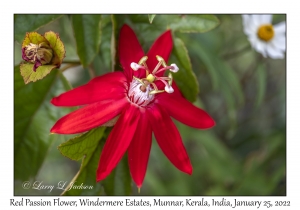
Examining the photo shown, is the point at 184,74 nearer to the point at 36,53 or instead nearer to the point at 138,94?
the point at 138,94

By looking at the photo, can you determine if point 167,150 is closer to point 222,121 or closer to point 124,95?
point 124,95

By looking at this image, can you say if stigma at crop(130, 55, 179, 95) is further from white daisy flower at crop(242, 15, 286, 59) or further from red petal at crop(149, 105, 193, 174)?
white daisy flower at crop(242, 15, 286, 59)

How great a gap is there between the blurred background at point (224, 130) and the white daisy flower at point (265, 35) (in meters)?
0.07

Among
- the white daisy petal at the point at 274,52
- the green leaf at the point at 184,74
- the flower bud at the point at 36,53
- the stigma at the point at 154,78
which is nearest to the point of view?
the flower bud at the point at 36,53

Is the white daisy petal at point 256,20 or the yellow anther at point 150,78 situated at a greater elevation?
the white daisy petal at point 256,20

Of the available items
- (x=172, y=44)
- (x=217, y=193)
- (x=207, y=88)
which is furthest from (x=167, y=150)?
(x=207, y=88)

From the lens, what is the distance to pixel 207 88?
228 cm

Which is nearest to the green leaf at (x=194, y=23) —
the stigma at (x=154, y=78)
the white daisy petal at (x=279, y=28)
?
the stigma at (x=154, y=78)

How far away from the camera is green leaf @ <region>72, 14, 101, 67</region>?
1067mm

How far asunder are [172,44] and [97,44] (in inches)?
7.5

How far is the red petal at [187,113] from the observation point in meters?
1.03

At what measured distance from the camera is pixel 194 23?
1.14 metres

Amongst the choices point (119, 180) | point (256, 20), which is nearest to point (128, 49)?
point (119, 180)

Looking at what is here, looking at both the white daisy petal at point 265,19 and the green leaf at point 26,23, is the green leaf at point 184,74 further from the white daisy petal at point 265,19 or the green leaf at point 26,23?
the white daisy petal at point 265,19
